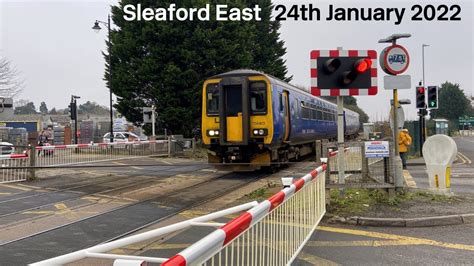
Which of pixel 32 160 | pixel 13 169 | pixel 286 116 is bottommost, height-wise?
pixel 13 169

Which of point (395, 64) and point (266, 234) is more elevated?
point (395, 64)

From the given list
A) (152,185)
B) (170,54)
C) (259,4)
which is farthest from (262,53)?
(152,185)

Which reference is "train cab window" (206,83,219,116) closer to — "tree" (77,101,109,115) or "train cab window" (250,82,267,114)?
"train cab window" (250,82,267,114)

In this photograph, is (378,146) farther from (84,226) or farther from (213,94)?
(213,94)

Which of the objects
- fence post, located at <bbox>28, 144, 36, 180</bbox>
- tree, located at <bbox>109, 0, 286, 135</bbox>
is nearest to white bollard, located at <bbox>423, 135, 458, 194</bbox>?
fence post, located at <bbox>28, 144, 36, 180</bbox>

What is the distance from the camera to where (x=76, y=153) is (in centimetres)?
2002

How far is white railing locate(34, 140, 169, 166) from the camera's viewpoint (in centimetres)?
1755

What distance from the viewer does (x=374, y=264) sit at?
549 cm

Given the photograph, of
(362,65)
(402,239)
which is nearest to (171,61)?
(362,65)

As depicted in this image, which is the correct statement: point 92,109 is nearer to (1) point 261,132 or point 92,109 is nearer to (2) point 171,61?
(2) point 171,61

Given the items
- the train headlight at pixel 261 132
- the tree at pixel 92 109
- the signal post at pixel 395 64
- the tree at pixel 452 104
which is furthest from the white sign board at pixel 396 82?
the tree at pixel 92 109

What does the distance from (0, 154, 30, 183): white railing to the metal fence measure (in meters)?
10.2

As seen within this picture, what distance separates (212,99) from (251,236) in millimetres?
12172

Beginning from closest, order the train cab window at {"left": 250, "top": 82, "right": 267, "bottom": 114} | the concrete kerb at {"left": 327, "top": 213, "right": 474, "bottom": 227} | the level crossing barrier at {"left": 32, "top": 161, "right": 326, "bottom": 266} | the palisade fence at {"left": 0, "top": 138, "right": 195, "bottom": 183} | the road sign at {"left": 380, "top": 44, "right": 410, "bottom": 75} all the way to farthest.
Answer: the level crossing barrier at {"left": 32, "top": 161, "right": 326, "bottom": 266}, the concrete kerb at {"left": 327, "top": 213, "right": 474, "bottom": 227}, the road sign at {"left": 380, "top": 44, "right": 410, "bottom": 75}, the palisade fence at {"left": 0, "top": 138, "right": 195, "bottom": 183}, the train cab window at {"left": 250, "top": 82, "right": 267, "bottom": 114}
